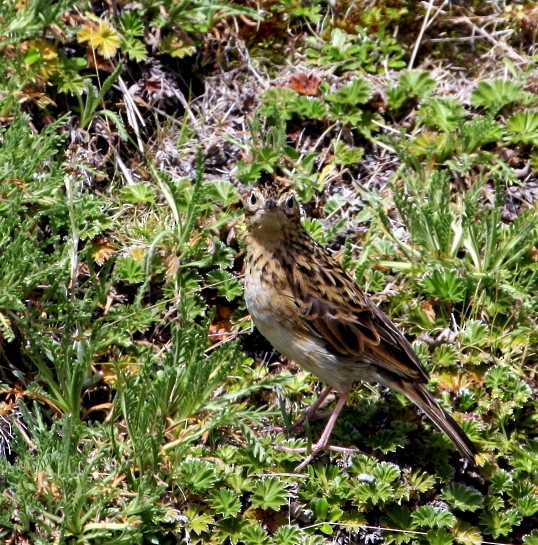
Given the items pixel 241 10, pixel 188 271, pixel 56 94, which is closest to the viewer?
pixel 188 271

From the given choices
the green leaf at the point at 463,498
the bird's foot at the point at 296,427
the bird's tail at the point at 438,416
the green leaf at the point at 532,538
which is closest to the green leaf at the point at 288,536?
the bird's foot at the point at 296,427

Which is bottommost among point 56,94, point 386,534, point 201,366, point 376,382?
point 386,534

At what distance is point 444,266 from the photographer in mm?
7707

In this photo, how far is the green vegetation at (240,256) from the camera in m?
6.36

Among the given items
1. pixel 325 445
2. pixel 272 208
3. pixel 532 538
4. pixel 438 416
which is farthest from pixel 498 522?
pixel 272 208

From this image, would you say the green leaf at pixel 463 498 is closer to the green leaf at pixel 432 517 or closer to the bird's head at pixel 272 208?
the green leaf at pixel 432 517

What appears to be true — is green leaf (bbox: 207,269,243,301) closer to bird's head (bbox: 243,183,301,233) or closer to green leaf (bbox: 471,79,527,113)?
bird's head (bbox: 243,183,301,233)

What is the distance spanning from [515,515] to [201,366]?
2.16 m

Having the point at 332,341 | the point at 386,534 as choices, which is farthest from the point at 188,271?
the point at 386,534

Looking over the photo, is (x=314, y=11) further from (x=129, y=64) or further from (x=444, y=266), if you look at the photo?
(x=444, y=266)

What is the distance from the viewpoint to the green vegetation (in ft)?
20.9

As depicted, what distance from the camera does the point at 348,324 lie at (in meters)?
6.91

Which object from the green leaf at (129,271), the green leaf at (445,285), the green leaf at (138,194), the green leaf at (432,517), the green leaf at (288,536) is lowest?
the green leaf at (432,517)

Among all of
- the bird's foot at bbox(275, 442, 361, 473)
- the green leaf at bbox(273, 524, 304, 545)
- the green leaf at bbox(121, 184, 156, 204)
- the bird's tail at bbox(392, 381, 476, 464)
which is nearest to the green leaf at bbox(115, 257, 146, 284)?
the green leaf at bbox(121, 184, 156, 204)
